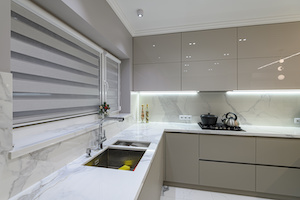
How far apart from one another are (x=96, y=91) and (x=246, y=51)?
216cm

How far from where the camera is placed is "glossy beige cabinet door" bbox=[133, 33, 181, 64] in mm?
2178

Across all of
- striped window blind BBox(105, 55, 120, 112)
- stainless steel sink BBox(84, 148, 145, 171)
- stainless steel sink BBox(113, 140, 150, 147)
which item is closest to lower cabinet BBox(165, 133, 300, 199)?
stainless steel sink BBox(113, 140, 150, 147)

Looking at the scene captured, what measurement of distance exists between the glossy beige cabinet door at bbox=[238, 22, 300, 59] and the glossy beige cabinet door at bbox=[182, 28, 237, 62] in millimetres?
120

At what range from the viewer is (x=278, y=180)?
1698 millimetres

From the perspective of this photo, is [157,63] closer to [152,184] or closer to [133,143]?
[133,143]

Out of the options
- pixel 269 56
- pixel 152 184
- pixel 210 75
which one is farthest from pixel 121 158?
pixel 269 56

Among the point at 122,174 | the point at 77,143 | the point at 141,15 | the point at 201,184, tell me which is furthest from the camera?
the point at 201,184

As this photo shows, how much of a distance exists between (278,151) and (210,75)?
50.8 inches

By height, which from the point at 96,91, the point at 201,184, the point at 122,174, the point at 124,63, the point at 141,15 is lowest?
the point at 201,184

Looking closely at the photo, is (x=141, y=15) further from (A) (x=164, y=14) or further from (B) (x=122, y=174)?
(B) (x=122, y=174)

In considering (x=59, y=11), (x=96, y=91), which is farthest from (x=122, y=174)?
(x=59, y=11)

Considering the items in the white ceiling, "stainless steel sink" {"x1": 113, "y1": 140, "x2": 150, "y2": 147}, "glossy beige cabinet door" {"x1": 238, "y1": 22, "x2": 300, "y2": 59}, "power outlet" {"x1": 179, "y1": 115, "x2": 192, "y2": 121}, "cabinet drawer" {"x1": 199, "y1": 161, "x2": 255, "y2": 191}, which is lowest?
"cabinet drawer" {"x1": 199, "y1": 161, "x2": 255, "y2": 191}

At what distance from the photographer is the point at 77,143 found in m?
1.12

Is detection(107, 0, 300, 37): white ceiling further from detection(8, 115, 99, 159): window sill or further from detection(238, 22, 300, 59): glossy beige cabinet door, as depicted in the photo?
detection(8, 115, 99, 159): window sill
